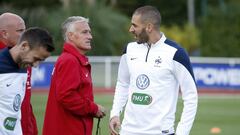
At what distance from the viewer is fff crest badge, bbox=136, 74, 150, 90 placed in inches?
311

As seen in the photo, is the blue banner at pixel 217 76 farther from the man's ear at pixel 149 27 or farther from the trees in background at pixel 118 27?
the man's ear at pixel 149 27

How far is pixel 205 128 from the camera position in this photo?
60.5 ft

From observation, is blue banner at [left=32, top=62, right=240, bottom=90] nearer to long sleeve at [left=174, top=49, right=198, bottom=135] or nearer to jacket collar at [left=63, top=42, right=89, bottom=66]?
jacket collar at [left=63, top=42, right=89, bottom=66]

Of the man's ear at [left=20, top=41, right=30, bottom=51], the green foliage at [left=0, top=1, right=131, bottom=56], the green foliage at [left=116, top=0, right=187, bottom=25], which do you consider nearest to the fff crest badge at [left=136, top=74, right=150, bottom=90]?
the man's ear at [left=20, top=41, right=30, bottom=51]

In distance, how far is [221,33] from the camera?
46406 millimetres

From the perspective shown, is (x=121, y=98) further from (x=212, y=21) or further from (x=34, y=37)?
(x=212, y=21)

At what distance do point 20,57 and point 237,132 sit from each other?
455 inches

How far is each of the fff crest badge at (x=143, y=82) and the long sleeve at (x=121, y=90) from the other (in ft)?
1.35

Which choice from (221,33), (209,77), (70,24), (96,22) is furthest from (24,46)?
(221,33)

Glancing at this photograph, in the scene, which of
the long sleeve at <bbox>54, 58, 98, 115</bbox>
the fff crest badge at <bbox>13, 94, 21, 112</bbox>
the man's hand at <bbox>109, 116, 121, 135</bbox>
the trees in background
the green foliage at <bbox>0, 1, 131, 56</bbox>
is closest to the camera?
the fff crest badge at <bbox>13, 94, 21, 112</bbox>

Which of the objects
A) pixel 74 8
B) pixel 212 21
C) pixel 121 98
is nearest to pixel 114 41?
pixel 74 8

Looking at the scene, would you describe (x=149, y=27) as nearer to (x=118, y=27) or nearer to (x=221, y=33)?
(x=118, y=27)

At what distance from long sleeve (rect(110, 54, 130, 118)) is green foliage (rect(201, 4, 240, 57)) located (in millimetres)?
36583

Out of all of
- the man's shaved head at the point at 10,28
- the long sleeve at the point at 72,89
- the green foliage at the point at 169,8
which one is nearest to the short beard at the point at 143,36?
the long sleeve at the point at 72,89
